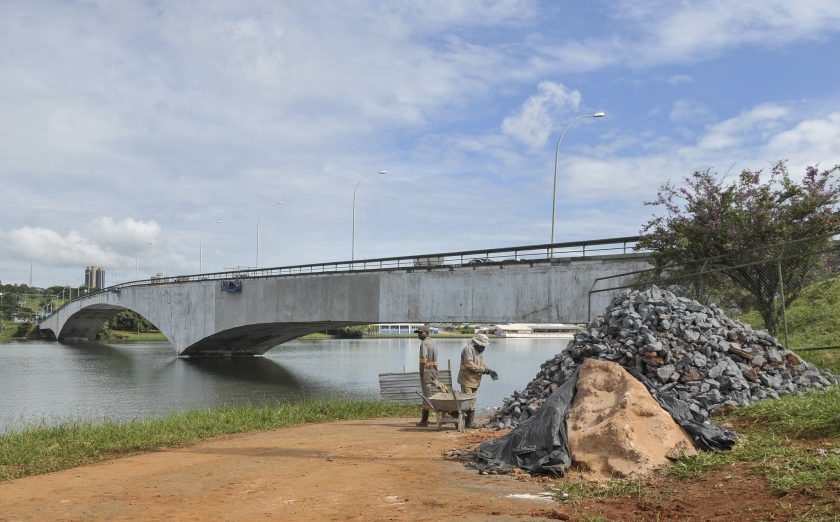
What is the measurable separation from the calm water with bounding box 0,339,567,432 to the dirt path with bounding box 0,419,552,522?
29.2ft

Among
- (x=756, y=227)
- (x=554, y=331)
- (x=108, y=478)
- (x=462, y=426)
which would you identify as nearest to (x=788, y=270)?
(x=756, y=227)

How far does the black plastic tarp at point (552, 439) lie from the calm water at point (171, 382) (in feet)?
41.0

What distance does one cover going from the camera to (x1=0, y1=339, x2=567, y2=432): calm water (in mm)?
23375

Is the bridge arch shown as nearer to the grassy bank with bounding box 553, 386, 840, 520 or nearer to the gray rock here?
the gray rock

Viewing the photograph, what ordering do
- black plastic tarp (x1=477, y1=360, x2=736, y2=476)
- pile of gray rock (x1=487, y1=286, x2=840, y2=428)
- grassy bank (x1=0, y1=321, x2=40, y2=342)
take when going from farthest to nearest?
grassy bank (x1=0, y1=321, x2=40, y2=342) < pile of gray rock (x1=487, y1=286, x2=840, y2=428) < black plastic tarp (x1=477, y1=360, x2=736, y2=476)

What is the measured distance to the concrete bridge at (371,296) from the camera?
24078mm

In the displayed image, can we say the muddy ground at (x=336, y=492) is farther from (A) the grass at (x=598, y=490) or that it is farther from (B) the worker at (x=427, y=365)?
(B) the worker at (x=427, y=365)

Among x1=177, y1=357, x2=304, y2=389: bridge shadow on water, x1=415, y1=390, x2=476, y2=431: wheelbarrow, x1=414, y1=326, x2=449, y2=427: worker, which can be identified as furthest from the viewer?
x1=177, y1=357, x2=304, y2=389: bridge shadow on water

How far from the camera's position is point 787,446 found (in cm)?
796

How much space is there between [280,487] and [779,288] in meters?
12.9

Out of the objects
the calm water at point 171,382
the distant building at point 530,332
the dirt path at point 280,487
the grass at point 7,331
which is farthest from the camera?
the distant building at point 530,332

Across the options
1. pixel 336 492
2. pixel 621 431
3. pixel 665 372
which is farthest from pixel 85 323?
pixel 621 431

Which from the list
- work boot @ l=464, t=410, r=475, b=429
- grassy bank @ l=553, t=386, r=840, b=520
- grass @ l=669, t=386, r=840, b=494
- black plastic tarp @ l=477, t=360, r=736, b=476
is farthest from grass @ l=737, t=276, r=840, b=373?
black plastic tarp @ l=477, t=360, r=736, b=476

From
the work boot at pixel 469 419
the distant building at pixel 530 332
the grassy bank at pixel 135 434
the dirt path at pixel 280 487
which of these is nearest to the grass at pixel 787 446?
the dirt path at pixel 280 487
